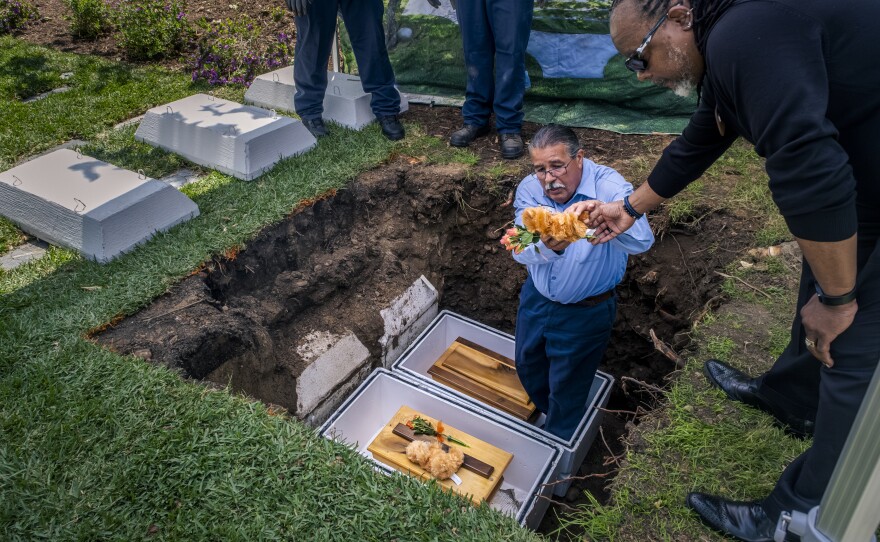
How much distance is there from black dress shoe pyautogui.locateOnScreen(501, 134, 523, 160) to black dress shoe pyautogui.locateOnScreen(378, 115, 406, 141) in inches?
37.2

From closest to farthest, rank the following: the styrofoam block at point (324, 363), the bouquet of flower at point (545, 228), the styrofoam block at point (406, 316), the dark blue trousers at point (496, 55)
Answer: the bouquet of flower at point (545, 228) → the styrofoam block at point (324, 363) → the styrofoam block at point (406, 316) → the dark blue trousers at point (496, 55)

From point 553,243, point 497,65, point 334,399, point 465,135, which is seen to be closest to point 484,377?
point 334,399

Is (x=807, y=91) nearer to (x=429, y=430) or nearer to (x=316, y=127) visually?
(x=429, y=430)

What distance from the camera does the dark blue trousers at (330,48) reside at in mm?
5590

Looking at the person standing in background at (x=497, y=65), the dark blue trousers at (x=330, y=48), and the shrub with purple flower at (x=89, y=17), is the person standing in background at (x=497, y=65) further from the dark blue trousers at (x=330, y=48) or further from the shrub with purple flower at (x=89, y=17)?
the shrub with purple flower at (x=89, y=17)

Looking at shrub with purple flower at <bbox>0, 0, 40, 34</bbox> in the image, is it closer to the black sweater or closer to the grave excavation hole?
the grave excavation hole

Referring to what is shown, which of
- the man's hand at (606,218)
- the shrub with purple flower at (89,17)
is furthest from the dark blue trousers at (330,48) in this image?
the shrub with purple flower at (89,17)

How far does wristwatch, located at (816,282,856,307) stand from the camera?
2094 millimetres

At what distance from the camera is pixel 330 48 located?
581cm

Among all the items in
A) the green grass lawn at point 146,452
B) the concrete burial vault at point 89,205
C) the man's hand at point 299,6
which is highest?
the man's hand at point 299,6

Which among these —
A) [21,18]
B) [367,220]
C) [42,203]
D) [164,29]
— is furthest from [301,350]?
[21,18]

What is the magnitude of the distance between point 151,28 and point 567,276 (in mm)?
6347

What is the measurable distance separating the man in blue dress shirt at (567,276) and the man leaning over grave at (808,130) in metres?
0.88

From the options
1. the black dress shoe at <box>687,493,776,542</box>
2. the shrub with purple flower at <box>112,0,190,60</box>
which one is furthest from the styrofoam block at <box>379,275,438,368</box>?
the shrub with purple flower at <box>112,0,190,60</box>
